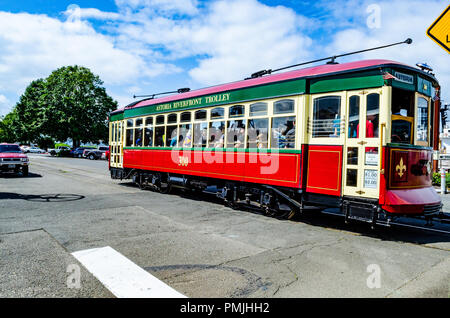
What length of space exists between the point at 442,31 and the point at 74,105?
47.8 m

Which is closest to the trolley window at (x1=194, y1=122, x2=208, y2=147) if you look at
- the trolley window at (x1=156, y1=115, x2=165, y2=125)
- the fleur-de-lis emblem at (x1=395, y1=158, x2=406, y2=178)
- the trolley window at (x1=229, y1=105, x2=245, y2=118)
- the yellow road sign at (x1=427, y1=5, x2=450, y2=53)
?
the trolley window at (x1=229, y1=105, x2=245, y2=118)

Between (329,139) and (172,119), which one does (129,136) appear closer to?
(172,119)

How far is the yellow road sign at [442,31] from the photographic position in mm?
4051

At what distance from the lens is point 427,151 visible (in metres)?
6.98

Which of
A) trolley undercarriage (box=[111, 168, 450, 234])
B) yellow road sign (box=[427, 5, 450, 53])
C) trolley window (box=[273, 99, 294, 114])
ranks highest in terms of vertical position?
yellow road sign (box=[427, 5, 450, 53])

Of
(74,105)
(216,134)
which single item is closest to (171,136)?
(216,134)

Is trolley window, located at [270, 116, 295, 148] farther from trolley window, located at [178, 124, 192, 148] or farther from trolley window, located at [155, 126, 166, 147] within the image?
trolley window, located at [155, 126, 166, 147]

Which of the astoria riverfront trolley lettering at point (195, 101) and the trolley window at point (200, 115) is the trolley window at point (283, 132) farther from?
the trolley window at point (200, 115)

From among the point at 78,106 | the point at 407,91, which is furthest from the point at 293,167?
the point at 78,106

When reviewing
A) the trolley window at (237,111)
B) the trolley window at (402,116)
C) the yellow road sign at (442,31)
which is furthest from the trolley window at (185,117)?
the yellow road sign at (442,31)

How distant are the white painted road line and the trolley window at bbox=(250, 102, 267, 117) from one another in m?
4.85

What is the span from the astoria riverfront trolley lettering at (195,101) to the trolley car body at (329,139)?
0.16ft

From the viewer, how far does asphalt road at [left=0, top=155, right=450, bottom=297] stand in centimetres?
396
